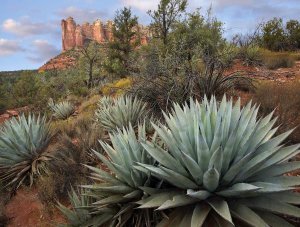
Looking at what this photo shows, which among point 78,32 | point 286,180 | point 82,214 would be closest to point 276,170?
point 286,180

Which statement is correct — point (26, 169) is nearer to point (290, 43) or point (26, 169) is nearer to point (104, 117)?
point (104, 117)

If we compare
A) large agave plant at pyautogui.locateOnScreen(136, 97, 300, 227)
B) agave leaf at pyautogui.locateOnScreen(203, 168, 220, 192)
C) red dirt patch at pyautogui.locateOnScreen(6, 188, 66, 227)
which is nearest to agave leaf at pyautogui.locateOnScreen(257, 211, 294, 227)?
large agave plant at pyautogui.locateOnScreen(136, 97, 300, 227)

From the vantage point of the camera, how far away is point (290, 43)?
69.1ft

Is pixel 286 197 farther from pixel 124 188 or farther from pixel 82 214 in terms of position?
pixel 82 214

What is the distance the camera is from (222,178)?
11.4ft

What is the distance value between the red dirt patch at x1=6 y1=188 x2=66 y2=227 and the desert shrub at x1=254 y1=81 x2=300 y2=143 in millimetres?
4000

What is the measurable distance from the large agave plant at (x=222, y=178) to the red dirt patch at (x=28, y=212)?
8.21 feet

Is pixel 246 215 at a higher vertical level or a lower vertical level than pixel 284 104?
lower

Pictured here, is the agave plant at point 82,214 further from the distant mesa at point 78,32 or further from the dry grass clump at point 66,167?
the distant mesa at point 78,32

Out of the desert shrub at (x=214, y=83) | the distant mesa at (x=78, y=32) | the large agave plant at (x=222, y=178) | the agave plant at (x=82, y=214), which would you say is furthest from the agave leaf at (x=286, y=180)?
the distant mesa at (x=78, y=32)

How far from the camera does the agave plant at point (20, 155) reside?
699 centimetres

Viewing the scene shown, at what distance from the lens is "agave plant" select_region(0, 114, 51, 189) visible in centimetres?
699

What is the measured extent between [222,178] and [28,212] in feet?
13.2

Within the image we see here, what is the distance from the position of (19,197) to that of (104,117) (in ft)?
8.73
